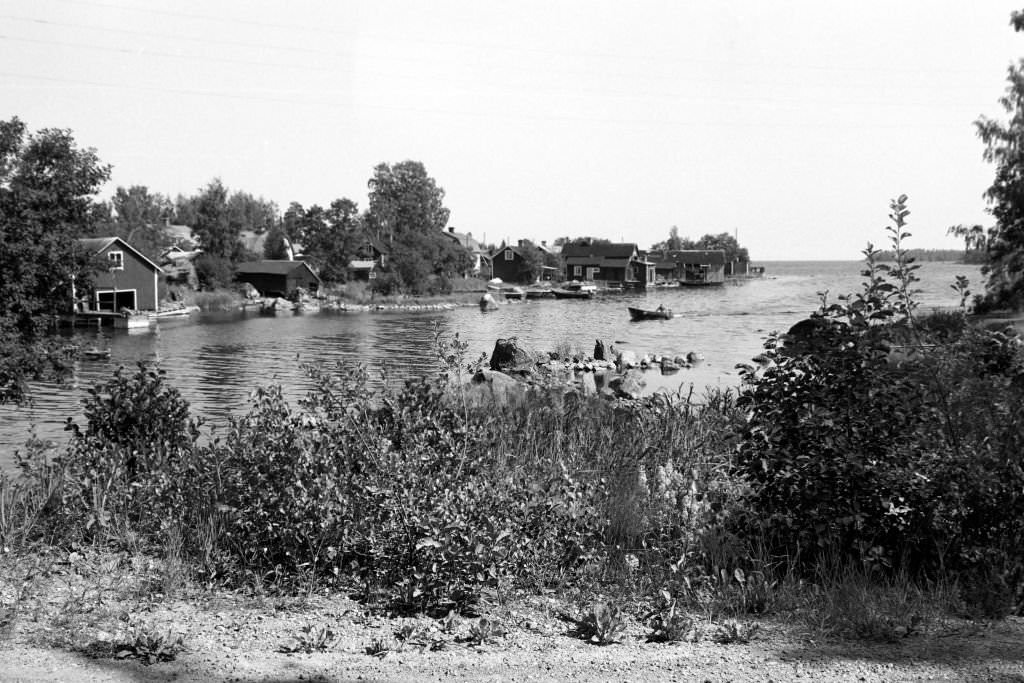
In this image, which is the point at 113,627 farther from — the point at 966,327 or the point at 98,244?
the point at 98,244

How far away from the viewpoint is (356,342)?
51094 millimetres

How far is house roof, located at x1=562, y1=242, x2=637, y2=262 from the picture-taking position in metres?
129

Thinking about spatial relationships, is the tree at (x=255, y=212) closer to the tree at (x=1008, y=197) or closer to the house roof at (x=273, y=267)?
the house roof at (x=273, y=267)

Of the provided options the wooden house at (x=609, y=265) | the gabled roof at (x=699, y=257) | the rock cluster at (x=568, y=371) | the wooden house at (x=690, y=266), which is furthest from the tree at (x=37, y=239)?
the gabled roof at (x=699, y=257)

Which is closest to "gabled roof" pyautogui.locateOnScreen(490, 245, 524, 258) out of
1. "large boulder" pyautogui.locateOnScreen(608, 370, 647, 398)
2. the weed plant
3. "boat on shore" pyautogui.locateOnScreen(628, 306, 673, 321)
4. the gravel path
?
"boat on shore" pyautogui.locateOnScreen(628, 306, 673, 321)

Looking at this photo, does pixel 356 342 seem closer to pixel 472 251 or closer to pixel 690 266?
pixel 472 251

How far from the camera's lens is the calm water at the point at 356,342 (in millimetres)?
28297

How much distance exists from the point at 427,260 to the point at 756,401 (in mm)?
95249

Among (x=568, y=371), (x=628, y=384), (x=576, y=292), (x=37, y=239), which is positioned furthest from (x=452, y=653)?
(x=576, y=292)

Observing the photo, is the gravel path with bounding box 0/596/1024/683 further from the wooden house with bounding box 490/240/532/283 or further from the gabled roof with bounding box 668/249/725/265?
the gabled roof with bounding box 668/249/725/265

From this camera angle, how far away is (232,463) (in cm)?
658

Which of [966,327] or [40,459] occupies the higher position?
[966,327]

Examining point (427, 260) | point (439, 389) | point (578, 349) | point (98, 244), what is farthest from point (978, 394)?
point (427, 260)

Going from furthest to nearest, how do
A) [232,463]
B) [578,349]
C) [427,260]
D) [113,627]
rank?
[427,260] → [578,349] → [232,463] → [113,627]
